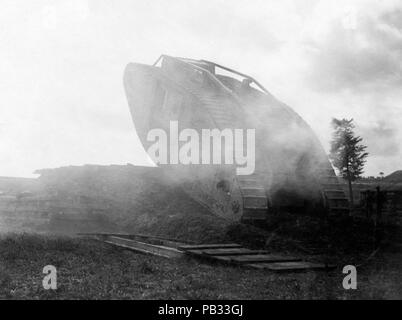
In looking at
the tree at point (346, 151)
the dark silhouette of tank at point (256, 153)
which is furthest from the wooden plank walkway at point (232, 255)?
the tree at point (346, 151)

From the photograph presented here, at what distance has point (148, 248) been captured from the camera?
873 centimetres

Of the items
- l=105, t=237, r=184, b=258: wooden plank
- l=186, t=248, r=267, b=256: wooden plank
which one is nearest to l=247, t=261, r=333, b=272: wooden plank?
l=186, t=248, r=267, b=256: wooden plank

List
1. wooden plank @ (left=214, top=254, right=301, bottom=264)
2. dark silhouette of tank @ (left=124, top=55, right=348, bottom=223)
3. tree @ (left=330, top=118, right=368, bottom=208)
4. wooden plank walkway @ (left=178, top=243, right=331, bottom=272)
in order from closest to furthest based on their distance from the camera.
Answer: wooden plank walkway @ (left=178, top=243, right=331, bottom=272) < wooden plank @ (left=214, top=254, right=301, bottom=264) < dark silhouette of tank @ (left=124, top=55, right=348, bottom=223) < tree @ (left=330, top=118, right=368, bottom=208)

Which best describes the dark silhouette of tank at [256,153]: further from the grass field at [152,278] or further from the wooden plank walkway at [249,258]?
the grass field at [152,278]

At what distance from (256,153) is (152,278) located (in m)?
5.37

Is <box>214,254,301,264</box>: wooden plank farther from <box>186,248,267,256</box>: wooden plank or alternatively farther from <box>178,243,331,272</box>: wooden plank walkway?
<box>186,248,267,256</box>: wooden plank

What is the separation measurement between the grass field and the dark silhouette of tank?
2.41 meters

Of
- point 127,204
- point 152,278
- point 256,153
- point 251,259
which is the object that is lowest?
point 152,278

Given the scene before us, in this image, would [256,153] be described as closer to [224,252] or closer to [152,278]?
[224,252]

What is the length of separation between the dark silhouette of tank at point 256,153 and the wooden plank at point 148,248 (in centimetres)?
185

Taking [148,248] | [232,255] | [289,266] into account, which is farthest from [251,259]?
[148,248]

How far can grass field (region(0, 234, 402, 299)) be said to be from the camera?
5344mm

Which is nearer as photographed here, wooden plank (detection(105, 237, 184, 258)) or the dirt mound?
wooden plank (detection(105, 237, 184, 258))
